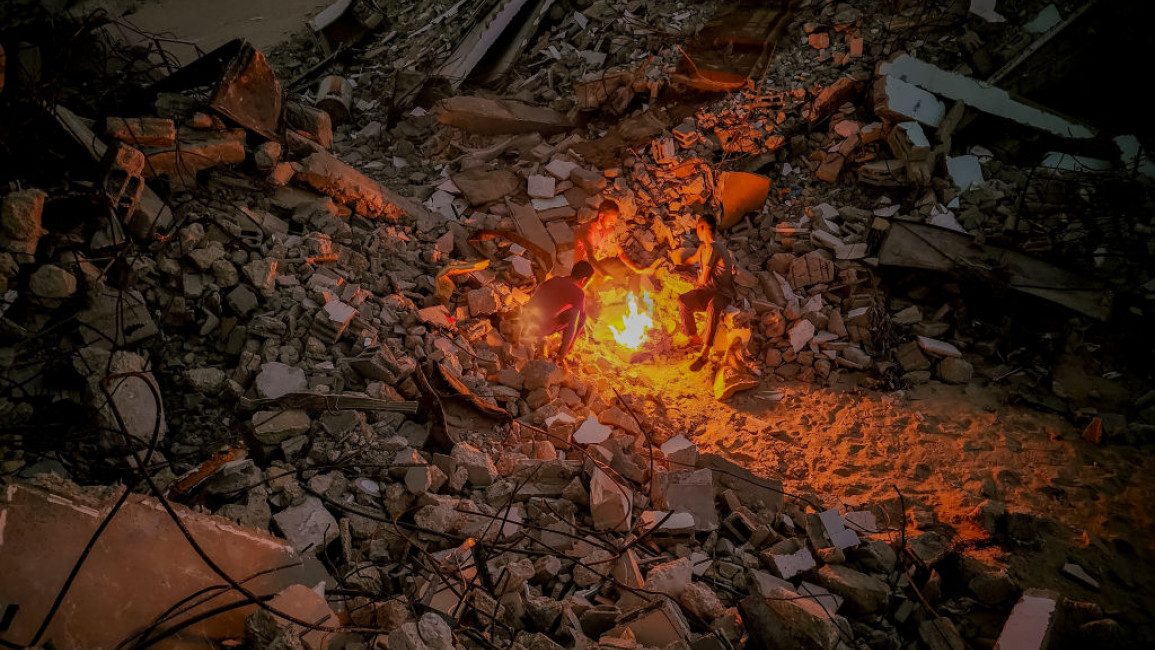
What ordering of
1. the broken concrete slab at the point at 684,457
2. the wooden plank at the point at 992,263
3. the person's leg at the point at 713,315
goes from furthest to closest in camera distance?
1. the person's leg at the point at 713,315
2. the wooden plank at the point at 992,263
3. the broken concrete slab at the point at 684,457

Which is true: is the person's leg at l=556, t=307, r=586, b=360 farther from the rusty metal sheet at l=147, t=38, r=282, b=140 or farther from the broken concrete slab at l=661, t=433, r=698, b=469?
the rusty metal sheet at l=147, t=38, r=282, b=140

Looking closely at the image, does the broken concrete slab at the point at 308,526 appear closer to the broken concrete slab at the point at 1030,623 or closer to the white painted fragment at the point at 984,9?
the broken concrete slab at the point at 1030,623

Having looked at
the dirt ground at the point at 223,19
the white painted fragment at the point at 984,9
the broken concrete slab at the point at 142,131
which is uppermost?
the dirt ground at the point at 223,19

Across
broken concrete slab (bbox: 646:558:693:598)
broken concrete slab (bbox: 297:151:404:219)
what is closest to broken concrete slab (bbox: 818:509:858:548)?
broken concrete slab (bbox: 646:558:693:598)

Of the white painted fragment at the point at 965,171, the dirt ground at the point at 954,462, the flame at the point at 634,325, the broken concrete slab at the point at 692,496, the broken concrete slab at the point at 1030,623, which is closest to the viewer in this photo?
the broken concrete slab at the point at 1030,623

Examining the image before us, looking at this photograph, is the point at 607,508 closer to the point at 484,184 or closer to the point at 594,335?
the point at 594,335

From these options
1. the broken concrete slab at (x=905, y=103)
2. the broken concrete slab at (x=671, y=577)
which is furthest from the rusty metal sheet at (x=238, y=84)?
the broken concrete slab at (x=905, y=103)

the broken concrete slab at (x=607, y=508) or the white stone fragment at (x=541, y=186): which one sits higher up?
the white stone fragment at (x=541, y=186)

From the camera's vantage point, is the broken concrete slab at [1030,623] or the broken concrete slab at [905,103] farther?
the broken concrete slab at [905,103]
